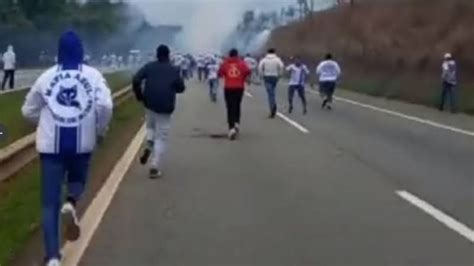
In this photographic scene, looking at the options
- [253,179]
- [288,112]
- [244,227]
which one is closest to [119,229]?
[244,227]

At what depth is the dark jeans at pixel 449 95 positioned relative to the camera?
43062 mm

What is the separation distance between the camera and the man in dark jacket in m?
18.7

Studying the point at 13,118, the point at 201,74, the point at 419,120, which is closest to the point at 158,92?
the point at 13,118

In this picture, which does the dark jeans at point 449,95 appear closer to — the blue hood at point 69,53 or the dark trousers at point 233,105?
the dark trousers at point 233,105

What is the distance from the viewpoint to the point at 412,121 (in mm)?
35781

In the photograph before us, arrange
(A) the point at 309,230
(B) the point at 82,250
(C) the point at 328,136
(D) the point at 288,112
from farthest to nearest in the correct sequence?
1. (D) the point at 288,112
2. (C) the point at 328,136
3. (A) the point at 309,230
4. (B) the point at 82,250

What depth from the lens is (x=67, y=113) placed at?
10.2 metres

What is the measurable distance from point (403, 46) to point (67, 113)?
6409cm

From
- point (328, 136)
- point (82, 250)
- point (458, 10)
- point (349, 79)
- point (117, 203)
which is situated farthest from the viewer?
point (349, 79)

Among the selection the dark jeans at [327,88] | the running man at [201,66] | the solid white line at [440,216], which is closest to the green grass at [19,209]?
the solid white line at [440,216]

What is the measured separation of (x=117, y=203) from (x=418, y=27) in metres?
62.4

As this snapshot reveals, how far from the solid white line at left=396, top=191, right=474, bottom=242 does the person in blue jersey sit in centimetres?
409

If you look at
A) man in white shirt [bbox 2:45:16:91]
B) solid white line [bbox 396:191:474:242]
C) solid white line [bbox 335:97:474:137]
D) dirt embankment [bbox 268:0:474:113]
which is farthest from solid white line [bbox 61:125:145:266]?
dirt embankment [bbox 268:0:474:113]

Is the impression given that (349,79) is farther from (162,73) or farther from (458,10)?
(162,73)
